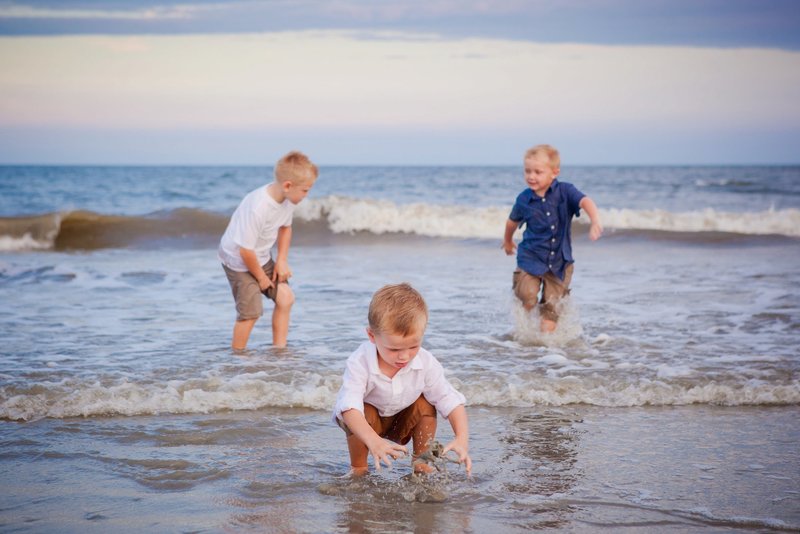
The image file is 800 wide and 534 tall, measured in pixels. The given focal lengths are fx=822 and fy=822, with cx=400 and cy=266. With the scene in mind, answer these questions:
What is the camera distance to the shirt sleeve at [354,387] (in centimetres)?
354

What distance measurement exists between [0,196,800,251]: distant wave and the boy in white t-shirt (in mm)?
9168

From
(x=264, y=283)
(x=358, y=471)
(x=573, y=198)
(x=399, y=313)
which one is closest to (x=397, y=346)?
(x=399, y=313)

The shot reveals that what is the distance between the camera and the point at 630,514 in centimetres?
345

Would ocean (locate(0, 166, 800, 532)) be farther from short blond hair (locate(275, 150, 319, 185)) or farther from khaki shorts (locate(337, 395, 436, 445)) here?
short blond hair (locate(275, 150, 319, 185))

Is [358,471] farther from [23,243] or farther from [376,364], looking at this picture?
[23,243]

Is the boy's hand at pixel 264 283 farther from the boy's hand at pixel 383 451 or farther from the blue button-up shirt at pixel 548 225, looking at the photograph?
the boy's hand at pixel 383 451

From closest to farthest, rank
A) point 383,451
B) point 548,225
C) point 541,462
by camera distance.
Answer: point 383,451
point 541,462
point 548,225

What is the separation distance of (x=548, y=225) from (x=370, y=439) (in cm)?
405

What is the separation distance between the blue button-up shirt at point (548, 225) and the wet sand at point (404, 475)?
2.23 meters

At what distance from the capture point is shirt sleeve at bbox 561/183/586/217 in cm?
698

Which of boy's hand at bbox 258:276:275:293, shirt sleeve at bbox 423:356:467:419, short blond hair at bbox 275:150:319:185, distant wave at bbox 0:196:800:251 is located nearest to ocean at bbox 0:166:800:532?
shirt sleeve at bbox 423:356:467:419

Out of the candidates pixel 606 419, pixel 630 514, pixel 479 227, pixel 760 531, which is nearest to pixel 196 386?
pixel 606 419

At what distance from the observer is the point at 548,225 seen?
23.1 ft

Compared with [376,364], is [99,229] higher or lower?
higher
